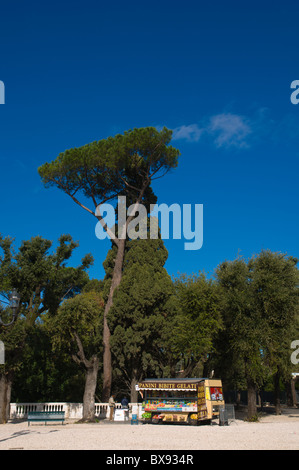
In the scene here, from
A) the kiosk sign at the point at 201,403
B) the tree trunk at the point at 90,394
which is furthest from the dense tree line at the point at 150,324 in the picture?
the kiosk sign at the point at 201,403

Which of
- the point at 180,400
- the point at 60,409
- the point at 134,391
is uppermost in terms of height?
the point at 180,400

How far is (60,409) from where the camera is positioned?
27906 mm

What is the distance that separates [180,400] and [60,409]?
10.2 m

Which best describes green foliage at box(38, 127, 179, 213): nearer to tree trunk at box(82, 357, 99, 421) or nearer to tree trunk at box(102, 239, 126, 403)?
tree trunk at box(102, 239, 126, 403)

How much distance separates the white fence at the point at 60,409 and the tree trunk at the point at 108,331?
111 inches

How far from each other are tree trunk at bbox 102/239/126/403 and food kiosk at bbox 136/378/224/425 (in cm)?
915

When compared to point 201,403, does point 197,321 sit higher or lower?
higher

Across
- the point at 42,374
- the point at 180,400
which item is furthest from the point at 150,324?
the point at 42,374

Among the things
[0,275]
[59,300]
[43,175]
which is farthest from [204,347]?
[43,175]

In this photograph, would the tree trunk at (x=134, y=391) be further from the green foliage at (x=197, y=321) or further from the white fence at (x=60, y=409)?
the green foliage at (x=197, y=321)

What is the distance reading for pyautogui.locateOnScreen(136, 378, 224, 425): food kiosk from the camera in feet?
70.9

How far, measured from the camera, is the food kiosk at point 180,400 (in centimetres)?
2161

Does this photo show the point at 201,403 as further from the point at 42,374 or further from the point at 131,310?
the point at 42,374
